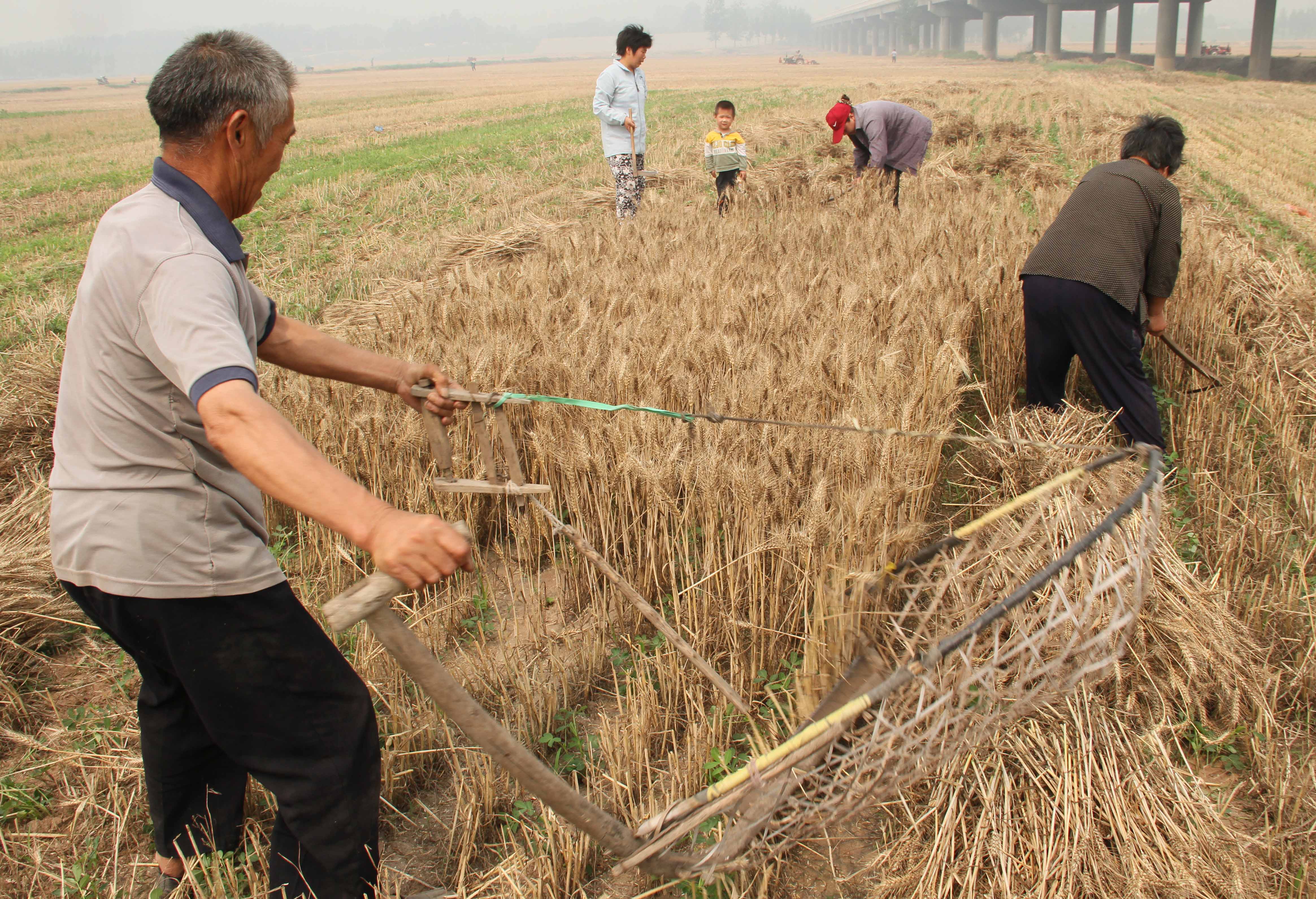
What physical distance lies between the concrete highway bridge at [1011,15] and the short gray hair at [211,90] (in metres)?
43.4

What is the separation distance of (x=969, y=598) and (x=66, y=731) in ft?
8.15

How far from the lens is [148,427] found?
145cm

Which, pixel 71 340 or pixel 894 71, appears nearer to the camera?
pixel 71 340

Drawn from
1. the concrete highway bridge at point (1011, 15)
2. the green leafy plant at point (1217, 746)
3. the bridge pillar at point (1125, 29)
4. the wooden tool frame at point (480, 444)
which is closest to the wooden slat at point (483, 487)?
the wooden tool frame at point (480, 444)

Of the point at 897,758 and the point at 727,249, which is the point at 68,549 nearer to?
the point at 897,758

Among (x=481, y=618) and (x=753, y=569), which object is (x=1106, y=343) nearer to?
(x=753, y=569)

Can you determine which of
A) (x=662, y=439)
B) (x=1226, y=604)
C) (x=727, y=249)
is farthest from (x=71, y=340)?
(x=727, y=249)

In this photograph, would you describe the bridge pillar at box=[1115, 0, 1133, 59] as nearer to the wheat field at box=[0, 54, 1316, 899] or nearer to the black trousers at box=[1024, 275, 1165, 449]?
the wheat field at box=[0, 54, 1316, 899]

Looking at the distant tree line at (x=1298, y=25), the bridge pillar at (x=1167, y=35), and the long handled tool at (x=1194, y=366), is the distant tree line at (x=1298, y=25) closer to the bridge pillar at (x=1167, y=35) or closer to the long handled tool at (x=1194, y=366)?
the bridge pillar at (x=1167, y=35)

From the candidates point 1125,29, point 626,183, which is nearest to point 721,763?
point 626,183

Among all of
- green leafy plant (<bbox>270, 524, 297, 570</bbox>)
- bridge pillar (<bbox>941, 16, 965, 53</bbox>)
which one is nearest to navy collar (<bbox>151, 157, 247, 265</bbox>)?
green leafy plant (<bbox>270, 524, 297, 570</bbox>)

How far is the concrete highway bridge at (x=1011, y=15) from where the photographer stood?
120 ft

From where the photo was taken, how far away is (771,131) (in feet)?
51.5

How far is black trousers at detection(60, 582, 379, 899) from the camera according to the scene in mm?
1521
